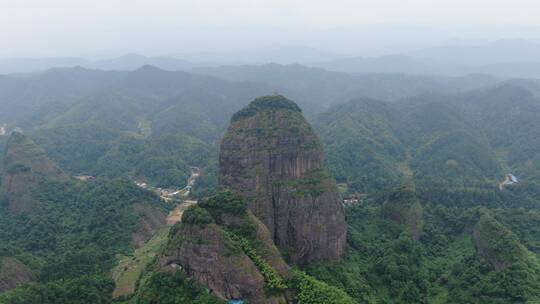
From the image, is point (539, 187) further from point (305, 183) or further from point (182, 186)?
point (182, 186)

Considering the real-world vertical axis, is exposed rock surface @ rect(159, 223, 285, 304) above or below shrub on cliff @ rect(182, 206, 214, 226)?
below

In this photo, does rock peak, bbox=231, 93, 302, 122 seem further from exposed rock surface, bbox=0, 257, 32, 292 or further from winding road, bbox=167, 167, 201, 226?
exposed rock surface, bbox=0, 257, 32, 292

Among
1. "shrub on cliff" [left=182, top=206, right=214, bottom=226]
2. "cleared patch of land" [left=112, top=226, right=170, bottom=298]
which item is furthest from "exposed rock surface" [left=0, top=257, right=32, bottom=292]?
"shrub on cliff" [left=182, top=206, right=214, bottom=226]

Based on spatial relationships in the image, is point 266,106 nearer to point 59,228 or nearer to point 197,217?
point 197,217

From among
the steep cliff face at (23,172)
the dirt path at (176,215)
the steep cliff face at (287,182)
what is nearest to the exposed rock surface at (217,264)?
the steep cliff face at (287,182)

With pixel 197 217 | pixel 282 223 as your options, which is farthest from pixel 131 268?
pixel 197 217
